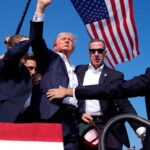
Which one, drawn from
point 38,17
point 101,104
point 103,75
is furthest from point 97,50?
point 38,17

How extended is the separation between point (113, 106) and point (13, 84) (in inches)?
47.1

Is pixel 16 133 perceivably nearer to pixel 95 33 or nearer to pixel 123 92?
pixel 123 92

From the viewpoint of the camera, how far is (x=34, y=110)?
3.87 metres

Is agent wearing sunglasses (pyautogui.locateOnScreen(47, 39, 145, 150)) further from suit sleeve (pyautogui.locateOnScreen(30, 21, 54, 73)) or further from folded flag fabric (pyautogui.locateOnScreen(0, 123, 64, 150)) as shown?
folded flag fabric (pyautogui.locateOnScreen(0, 123, 64, 150))

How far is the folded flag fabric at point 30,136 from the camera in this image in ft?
8.47

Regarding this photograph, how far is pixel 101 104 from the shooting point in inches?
172

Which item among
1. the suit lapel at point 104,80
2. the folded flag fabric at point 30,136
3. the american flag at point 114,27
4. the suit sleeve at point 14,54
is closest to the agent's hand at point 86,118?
the suit lapel at point 104,80

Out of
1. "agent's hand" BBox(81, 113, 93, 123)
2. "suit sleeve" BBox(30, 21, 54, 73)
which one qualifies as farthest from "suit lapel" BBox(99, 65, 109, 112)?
"suit sleeve" BBox(30, 21, 54, 73)

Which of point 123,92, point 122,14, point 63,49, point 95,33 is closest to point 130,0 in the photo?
point 122,14

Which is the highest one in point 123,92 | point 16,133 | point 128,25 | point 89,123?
point 128,25

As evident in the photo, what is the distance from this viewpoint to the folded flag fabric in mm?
2582

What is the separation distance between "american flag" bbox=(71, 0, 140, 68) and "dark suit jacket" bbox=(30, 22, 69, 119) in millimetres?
3927

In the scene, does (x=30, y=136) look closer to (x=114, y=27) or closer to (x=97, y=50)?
(x=97, y=50)

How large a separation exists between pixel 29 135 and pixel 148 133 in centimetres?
66
